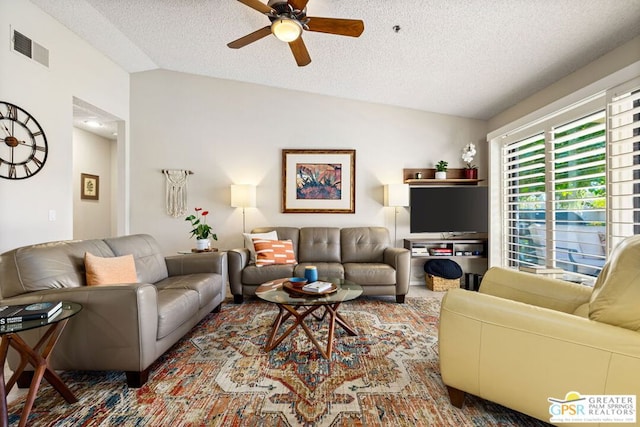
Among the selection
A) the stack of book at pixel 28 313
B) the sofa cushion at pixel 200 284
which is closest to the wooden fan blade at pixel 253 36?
the sofa cushion at pixel 200 284

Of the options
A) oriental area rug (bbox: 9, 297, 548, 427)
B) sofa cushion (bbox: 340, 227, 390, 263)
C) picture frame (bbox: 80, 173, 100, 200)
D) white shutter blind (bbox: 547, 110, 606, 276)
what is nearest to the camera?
oriental area rug (bbox: 9, 297, 548, 427)

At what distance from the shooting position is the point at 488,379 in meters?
1.46

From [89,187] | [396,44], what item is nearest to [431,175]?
[396,44]

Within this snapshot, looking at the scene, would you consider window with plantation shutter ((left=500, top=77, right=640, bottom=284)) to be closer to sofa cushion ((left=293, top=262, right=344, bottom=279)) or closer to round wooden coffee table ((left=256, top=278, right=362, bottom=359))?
round wooden coffee table ((left=256, top=278, right=362, bottom=359))

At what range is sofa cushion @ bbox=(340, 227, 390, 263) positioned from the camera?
4035 millimetres

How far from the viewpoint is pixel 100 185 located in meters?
5.95

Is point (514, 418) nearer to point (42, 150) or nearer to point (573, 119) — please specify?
point (573, 119)

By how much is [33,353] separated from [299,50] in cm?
266

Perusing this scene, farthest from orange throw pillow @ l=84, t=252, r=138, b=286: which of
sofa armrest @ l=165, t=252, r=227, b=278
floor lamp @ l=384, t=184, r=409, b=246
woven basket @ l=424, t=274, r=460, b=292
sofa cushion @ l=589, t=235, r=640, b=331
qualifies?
woven basket @ l=424, t=274, r=460, b=292

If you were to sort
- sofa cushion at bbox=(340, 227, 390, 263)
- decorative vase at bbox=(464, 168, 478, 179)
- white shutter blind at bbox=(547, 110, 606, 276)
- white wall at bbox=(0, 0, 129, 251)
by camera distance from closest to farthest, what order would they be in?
white shutter blind at bbox=(547, 110, 606, 276) < white wall at bbox=(0, 0, 129, 251) < sofa cushion at bbox=(340, 227, 390, 263) < decorative vase at bbox=(464, 168, 478, 179)

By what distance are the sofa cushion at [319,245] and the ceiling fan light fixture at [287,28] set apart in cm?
248

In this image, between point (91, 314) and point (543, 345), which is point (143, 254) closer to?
point (91, 314)

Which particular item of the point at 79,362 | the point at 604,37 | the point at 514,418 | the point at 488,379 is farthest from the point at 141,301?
the point at 604,37

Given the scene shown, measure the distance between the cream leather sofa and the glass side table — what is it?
2022 millimetres
